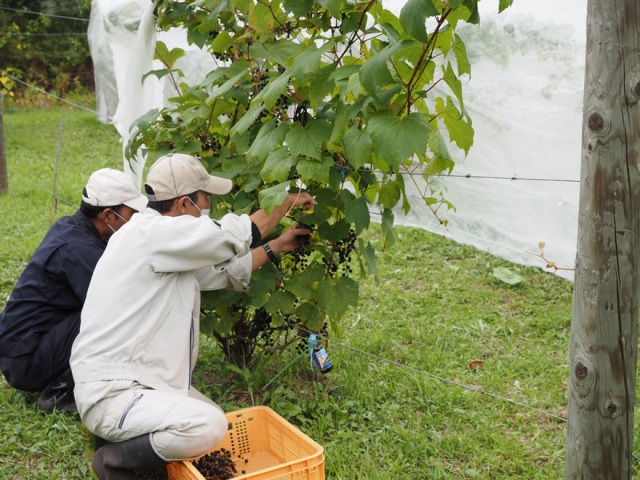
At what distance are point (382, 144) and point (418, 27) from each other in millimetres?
389

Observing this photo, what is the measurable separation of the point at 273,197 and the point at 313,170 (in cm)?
17

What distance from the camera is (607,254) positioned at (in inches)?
83.0

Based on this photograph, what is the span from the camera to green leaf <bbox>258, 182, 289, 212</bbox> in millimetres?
2744

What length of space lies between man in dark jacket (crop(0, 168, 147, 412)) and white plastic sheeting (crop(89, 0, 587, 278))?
1.00 meters

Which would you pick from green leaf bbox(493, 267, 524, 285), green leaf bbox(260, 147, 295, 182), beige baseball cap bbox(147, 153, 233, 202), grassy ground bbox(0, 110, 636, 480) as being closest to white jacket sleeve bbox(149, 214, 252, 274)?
beige baseball cap bbox(147, 153, 233, 202)

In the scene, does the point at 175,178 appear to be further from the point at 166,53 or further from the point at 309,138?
the point at 166,53

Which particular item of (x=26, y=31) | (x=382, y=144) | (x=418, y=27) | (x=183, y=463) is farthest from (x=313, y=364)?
(x=26, y=31)

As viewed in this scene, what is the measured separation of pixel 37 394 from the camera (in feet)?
12.6

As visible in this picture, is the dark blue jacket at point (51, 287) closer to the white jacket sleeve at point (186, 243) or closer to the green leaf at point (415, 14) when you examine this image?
the white jacket sleeve at point (186, 243)

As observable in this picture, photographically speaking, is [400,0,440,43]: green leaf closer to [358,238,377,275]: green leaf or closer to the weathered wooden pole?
the weathered wooden pole

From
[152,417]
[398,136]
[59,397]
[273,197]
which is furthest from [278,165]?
[59,397]

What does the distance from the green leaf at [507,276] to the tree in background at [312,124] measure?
6.66ft

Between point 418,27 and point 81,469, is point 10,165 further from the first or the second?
point 418,27

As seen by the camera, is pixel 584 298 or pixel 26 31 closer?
pixel 584 298
